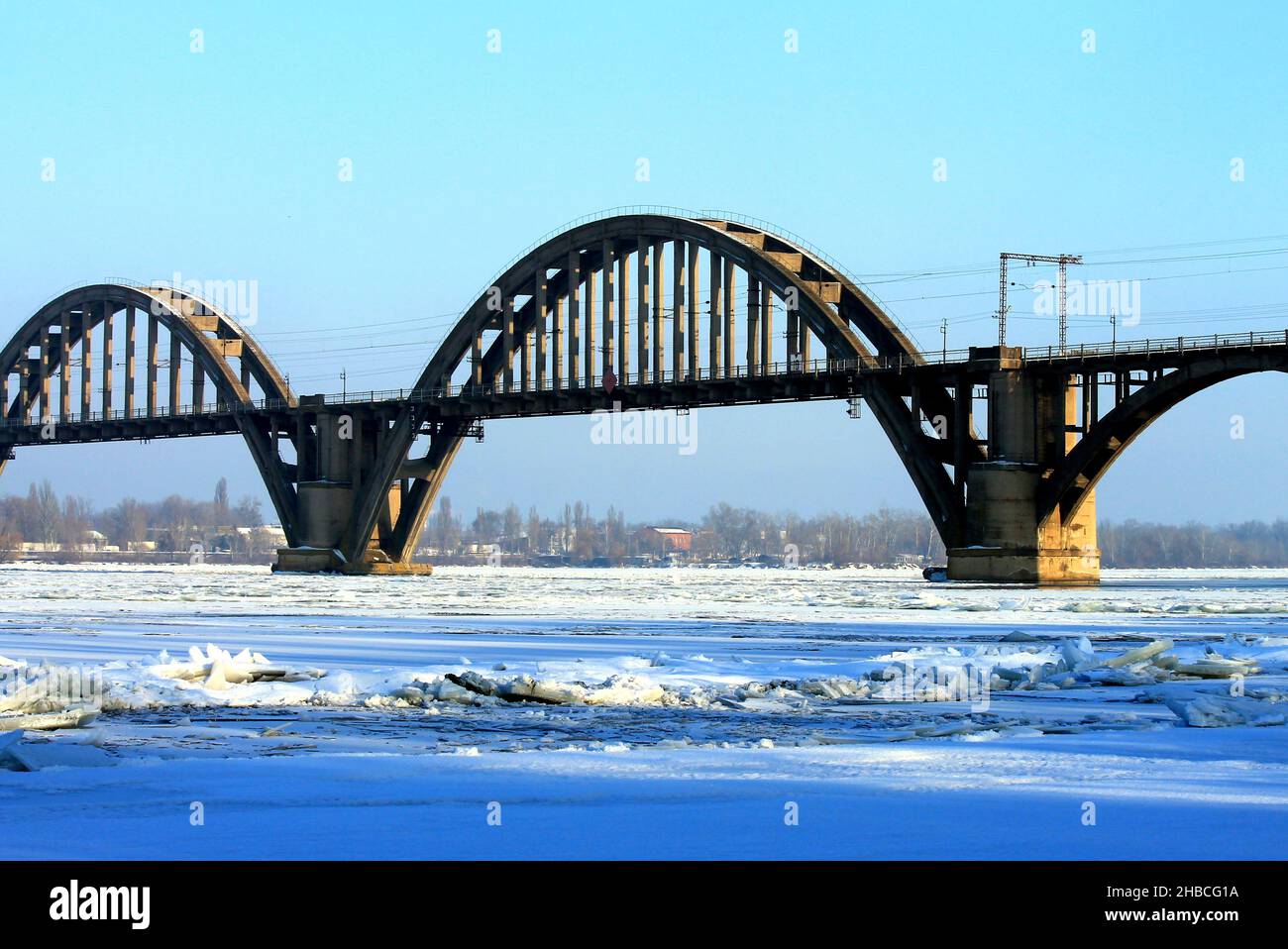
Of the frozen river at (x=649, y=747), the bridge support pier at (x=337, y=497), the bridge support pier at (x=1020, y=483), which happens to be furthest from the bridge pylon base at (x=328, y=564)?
the frozen river at (x=649, y=747)

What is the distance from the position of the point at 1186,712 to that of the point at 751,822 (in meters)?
6.89

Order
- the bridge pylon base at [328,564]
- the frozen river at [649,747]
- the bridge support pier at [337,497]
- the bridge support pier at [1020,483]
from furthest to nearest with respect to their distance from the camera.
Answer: the bridge support pier at [337,497] < the bridge pylon base at [328,564] < the bridge support pier at [1020,483] < the frozen river at [649,747]

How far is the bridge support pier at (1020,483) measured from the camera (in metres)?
62.5

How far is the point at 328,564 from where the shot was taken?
9200 cm

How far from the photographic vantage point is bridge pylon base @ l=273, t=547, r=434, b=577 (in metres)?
90.5

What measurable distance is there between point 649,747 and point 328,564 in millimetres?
81092

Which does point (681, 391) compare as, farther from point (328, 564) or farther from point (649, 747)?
point (649, 747)

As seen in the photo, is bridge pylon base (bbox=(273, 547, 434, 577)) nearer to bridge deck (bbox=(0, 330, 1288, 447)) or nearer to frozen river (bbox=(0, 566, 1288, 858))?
bridge deck (bbox=(0, 330, 1288, 447))

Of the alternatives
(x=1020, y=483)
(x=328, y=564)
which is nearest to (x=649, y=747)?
(x=1020, y=483)

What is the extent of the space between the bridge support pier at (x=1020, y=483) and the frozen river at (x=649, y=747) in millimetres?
33741

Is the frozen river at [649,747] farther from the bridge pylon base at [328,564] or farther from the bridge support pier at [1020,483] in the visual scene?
the bridge pylon base at [328,564]

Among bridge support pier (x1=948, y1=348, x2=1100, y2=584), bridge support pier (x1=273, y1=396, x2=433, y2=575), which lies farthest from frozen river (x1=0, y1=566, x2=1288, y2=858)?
bridge support pier (x1=273, y1=396, x2=433, y2=575)
